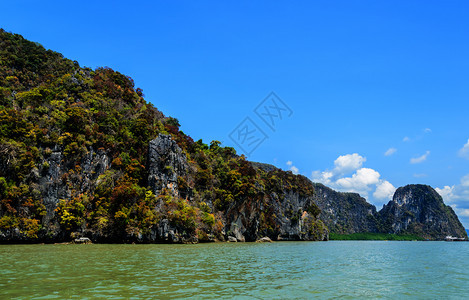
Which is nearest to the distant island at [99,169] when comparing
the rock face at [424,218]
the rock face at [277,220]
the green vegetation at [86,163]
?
the green vegetation at [86,163]

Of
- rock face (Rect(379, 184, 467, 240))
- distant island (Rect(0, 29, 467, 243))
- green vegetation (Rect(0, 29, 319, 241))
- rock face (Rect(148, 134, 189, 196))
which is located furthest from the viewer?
rock face (Rect(379, 184, 467, 240))

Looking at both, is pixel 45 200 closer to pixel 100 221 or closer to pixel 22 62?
pixel 100 221

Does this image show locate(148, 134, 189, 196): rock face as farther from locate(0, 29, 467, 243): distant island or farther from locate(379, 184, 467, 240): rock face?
locate(379, 184, 467, 240): rock face

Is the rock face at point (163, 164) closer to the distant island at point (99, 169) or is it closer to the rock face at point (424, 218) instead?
the distant island at point (99, 169)

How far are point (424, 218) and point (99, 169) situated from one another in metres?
204

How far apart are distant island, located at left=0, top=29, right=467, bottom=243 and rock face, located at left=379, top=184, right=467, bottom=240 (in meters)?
152

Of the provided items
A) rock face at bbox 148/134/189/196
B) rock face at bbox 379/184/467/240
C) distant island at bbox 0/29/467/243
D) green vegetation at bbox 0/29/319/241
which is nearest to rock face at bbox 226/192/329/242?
distant island at bbox 0/29/467/243

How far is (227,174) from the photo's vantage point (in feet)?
204

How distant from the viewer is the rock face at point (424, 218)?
587ft

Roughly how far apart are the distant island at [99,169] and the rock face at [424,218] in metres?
152

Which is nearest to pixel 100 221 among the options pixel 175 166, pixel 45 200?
pixel 45 200

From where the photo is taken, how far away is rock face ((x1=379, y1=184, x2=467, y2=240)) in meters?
179

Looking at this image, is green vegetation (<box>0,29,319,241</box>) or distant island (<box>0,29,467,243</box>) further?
distant island (<box>0,29,467,243</box>)

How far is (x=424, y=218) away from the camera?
188m
